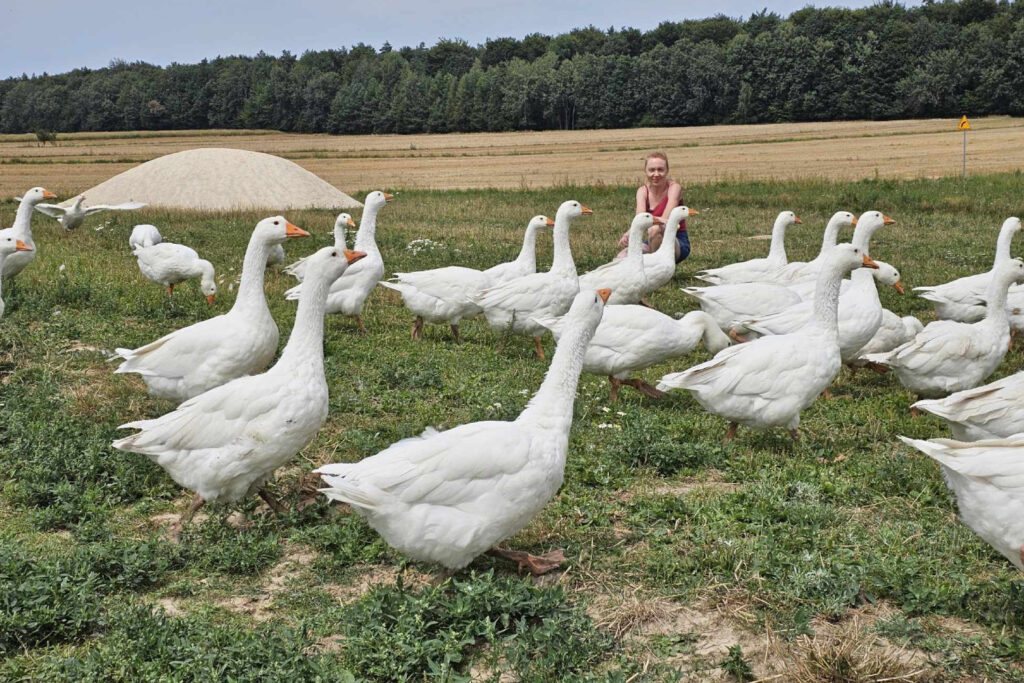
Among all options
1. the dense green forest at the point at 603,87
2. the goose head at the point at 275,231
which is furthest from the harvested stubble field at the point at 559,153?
the goose head at the point at 275,231

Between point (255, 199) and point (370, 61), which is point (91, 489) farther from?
point (370, 61)

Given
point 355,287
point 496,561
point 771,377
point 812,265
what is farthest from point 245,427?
point 812,265

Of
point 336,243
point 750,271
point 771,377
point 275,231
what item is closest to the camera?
point 771,377

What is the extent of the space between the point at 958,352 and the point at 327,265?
5493 millimetres

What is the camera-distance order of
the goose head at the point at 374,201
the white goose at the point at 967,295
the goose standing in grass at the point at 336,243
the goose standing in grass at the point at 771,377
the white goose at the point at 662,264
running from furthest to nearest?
the goose head at the point at 374,201
the goose standing in grass at the point at 336,243
the white goose at the point at 662,264
the white goose at the point at 967,295
the goose standing in grass at the point at 771,377

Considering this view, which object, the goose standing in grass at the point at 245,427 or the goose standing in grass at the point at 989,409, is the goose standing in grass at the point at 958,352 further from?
the goose standing in grass at the point at 245,427

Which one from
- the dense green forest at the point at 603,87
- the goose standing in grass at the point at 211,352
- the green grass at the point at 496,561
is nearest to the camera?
the green grass at the point at 496,561

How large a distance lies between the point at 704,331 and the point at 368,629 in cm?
595

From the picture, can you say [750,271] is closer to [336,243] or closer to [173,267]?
[336,243]

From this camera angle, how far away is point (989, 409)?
6.02 metres

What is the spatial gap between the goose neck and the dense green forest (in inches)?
2422

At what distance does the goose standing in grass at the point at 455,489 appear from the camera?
183 inches

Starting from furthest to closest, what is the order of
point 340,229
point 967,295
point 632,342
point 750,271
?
point 340,229 → point 750,271 → point 967,295 → point 632,342

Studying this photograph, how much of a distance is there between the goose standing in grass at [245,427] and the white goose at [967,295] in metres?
7.81
